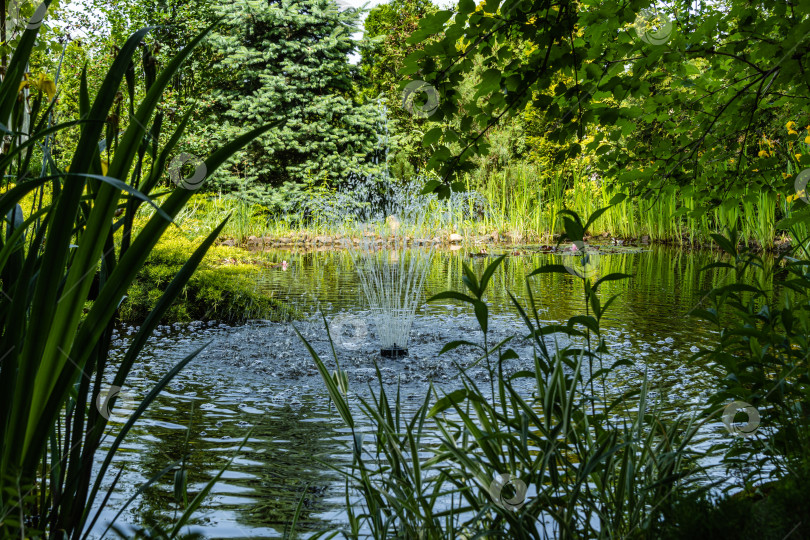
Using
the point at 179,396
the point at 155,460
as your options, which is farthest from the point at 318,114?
the point at 155,460

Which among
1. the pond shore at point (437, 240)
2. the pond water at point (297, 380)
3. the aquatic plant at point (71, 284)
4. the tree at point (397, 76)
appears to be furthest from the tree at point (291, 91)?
the aquatic plant at point (71, 284)

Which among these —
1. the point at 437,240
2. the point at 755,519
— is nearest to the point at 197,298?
the point at 755,519

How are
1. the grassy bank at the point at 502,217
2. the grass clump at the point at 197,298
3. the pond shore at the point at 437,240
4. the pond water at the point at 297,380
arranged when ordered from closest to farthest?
the pond water at the point at 297,380, the grass clump at the point at 197,298, the grassy bank at the point at 502,217, the pond shore at the point at 437,240

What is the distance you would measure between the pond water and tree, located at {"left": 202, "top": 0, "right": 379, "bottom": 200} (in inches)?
307

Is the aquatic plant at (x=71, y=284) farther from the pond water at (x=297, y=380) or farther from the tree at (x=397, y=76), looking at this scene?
the tree at (x=397, y=76)

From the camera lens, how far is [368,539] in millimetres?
1799

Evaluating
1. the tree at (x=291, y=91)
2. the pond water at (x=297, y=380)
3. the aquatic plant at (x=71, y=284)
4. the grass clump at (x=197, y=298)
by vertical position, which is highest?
the tree at (x=291, y=91)

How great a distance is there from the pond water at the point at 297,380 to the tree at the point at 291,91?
7796 millimetres

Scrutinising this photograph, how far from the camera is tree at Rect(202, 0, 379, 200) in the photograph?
1457 cm

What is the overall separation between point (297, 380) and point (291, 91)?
1227 centimetres

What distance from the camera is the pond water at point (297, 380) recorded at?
81.4 inches

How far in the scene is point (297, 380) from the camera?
12.0ft

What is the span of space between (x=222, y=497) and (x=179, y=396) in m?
1.35

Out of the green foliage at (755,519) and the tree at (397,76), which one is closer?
the green foliage at (755,519)
